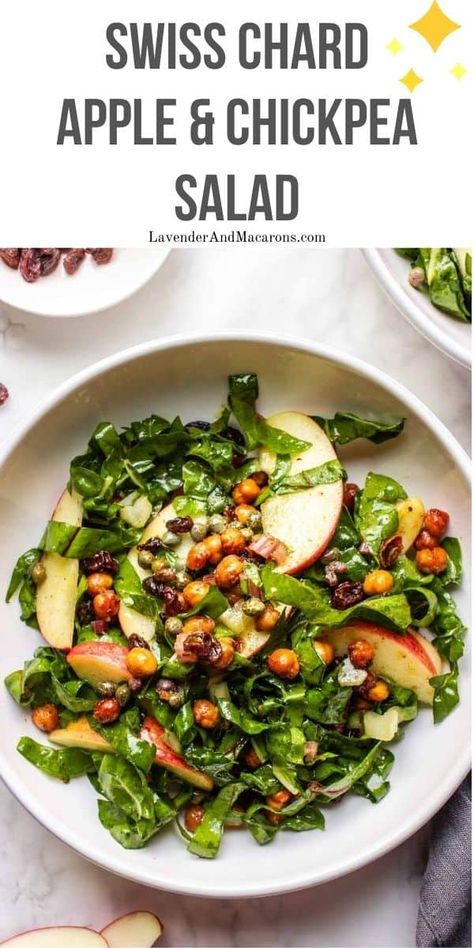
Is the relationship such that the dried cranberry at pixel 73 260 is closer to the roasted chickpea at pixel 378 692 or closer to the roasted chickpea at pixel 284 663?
the roasted chickpea at pixel 284 663

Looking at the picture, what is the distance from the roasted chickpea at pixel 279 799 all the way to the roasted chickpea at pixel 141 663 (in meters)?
0.36

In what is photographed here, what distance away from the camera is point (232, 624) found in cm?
185

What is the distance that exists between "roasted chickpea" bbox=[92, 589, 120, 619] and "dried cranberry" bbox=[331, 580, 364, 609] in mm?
445

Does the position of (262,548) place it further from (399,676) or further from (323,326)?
(323,326)

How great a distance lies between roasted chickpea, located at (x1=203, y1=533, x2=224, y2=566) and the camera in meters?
1.87

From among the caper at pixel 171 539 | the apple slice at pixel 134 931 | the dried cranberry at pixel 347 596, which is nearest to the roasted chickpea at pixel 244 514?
the caper at pixel 171 539

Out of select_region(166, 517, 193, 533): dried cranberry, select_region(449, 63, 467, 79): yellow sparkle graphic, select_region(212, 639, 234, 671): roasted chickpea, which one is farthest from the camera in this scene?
select_region(449, 63, 467, 79): yellow sparkle graphic

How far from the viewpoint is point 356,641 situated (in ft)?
6.14

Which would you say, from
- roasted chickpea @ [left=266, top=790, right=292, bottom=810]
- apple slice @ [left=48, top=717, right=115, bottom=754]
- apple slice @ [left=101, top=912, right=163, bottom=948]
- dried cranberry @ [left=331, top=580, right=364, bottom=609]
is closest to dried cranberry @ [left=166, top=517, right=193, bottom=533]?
dried cranberry @ [left=331, top=580, right=364, bottom=609]

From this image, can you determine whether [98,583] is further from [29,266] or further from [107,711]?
[29,266]

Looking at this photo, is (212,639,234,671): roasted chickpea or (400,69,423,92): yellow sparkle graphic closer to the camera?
(212,639,234,671): roasted chickpea

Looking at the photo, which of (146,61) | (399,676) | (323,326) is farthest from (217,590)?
(146,61)

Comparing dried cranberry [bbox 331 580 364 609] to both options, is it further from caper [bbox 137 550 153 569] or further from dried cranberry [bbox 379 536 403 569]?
caper [bbox 137 550 153 569]

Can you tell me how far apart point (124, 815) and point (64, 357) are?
39.3 inches
